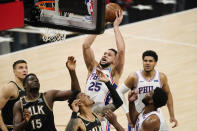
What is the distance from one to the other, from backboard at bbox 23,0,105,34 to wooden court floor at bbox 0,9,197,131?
250cm

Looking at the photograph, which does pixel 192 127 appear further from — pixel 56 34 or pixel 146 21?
pixel 146 21

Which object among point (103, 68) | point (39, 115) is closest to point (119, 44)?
point (103, 68)

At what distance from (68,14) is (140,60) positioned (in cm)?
560

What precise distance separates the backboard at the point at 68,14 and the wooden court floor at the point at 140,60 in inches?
98.5

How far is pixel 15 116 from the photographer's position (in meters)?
5.76

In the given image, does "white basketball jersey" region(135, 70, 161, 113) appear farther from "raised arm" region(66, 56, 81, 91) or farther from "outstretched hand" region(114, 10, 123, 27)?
"raised arm" region(66, 56, 81, 91)

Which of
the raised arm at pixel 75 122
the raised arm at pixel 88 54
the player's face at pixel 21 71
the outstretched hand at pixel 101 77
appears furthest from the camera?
the raised arm at pixel 88 54

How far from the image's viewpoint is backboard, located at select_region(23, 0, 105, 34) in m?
5.49

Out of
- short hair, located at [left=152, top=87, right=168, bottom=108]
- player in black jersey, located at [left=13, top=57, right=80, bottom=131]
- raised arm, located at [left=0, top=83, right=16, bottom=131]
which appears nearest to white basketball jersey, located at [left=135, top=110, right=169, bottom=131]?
short hair, located at [left=152, top=87, right=168, bottom=108]

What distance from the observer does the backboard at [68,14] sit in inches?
216

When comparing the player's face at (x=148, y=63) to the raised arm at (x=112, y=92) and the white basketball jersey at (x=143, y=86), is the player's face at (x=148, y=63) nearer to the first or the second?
the white basketball jersey at (x=143, y=86)

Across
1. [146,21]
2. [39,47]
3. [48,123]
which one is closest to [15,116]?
[48,123]

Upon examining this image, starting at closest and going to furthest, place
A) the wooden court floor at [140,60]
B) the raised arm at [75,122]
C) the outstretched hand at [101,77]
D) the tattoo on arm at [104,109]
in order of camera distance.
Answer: the raised arm at [75,122] < the outstretched hand at [101,77] < the tattoo on arm at [104,109] < the wooden court floor at [140,60]

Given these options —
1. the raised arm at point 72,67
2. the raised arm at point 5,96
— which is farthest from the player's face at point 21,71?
the raised arm at point 72,67
